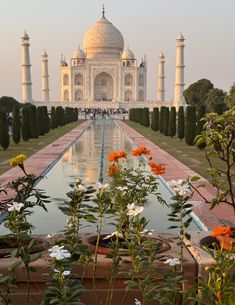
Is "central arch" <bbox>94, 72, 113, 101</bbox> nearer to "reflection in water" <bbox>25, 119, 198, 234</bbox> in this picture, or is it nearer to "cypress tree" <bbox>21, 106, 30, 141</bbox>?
"cypress tree" <bbox>21, 106, 30, 141</bbox>

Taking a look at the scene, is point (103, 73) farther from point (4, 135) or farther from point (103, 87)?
point (4, 135)

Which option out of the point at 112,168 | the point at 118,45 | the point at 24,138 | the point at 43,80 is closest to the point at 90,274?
the point at 112,168

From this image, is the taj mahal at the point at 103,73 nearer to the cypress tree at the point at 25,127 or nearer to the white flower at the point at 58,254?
the cypress tree at the point at 25,127

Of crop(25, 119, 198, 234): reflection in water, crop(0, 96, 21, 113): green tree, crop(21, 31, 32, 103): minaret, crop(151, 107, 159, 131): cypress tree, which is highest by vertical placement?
crop(21, 31, 32, 103): minaret

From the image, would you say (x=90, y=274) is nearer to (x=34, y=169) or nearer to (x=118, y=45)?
(x=34, y=169)

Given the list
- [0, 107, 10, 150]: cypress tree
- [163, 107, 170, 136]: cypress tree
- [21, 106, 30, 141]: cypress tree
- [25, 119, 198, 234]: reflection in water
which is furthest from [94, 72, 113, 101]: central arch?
[0, 107, 10, 150]: cypress tree

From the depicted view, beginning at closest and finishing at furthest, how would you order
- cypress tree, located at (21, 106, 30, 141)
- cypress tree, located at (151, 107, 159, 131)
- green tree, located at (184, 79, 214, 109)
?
cypress tree, located at (21, 106, 30, 141) → cypress tree, located at (151, 107, 159, 131) → green tree, located at (184, 79, 214, 109)

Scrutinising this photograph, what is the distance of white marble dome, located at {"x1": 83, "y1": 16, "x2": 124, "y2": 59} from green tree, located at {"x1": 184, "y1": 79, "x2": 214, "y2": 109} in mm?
10839

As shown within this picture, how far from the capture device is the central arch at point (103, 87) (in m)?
49.5

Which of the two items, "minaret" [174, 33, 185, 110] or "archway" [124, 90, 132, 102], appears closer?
"minaret" [174, 33, 185, 110]

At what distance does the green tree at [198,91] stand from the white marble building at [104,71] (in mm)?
7603

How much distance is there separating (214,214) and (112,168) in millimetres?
2302

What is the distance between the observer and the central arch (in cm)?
4950

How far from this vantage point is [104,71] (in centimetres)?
4872
